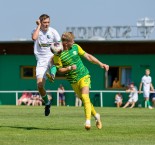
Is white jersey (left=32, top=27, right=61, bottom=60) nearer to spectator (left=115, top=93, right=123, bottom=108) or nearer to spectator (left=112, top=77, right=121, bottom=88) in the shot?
spectator (left=115, top=93, right=123, bottom=108)

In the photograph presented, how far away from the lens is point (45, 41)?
1783cm

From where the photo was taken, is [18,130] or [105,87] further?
[105,87]

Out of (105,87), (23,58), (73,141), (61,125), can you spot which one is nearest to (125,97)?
(105,87)

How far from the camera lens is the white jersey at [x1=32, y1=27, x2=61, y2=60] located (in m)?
17.6

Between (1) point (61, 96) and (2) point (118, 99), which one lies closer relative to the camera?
(2) point (118, 99)

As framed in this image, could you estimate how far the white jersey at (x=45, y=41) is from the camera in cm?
1761

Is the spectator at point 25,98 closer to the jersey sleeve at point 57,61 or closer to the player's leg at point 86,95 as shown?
the player's leg at point 86,95

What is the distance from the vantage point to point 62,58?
1502 cm

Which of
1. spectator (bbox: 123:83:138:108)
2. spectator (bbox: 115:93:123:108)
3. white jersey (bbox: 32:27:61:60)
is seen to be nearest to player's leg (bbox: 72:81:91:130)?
white jersey (bbox: 32:27:61:60)

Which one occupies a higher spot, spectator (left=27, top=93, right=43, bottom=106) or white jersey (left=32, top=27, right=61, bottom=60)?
white jersey (left=32, top=27, right=61, bottom=60)

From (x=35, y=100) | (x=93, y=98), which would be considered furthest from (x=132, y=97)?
(x=35, y=100)

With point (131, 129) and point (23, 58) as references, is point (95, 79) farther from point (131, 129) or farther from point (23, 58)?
point (131, 129)

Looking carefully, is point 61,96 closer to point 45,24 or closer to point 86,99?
point 45,24

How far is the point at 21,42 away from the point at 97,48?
4.82 metres
